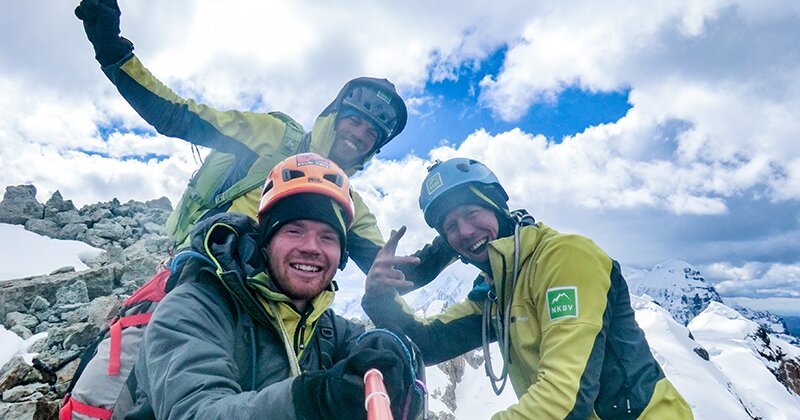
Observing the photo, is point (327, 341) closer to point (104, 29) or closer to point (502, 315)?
point (502, 315)

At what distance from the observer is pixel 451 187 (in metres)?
5.62

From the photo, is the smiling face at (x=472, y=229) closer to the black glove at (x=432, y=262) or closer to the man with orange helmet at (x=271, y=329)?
the black glove at (x=432, y=262)

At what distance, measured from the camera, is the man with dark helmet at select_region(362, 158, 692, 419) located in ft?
13.0

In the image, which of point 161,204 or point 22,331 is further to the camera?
point 161,204

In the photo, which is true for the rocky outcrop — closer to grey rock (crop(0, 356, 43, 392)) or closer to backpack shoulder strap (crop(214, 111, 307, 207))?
grey rock (crop(0, 356, 43, 392))

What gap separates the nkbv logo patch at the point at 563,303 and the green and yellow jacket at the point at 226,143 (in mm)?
2194

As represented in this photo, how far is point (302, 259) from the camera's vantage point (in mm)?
3574

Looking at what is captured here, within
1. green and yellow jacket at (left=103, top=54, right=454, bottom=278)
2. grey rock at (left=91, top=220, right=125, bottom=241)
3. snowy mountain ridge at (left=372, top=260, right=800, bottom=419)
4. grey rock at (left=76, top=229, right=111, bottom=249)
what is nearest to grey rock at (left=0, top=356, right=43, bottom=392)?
green and yellow jacket at (left=103, top=54, right=454, bottom=278)

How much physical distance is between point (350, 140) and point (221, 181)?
1946 millimetres

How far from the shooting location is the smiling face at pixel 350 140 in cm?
659

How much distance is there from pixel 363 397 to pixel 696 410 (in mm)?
102893

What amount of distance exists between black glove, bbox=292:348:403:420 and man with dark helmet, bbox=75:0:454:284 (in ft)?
13.1

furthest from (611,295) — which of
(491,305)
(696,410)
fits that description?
(696,410)

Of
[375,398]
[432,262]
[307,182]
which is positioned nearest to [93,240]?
[432,262]
